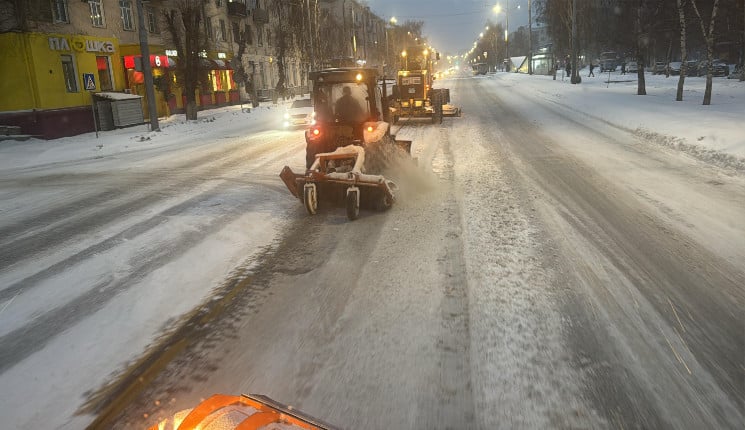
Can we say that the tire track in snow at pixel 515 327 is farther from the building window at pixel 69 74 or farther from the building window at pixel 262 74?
the building window at pixel 262 74

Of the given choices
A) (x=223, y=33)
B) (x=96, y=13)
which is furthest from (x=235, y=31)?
(x=96, y=13)

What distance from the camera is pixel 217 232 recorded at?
289 inches

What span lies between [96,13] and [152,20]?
6.85 m

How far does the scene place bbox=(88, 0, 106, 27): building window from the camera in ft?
87.0

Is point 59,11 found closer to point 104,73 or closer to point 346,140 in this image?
point 104,73

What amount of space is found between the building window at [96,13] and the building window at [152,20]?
5729mm

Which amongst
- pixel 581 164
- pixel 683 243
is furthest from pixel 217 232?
pixel 581 164

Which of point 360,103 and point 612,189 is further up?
point 360,103

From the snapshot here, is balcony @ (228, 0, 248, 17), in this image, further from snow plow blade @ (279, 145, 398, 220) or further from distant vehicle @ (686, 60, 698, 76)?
snow plow blade @ (279, 145, 398, 220)

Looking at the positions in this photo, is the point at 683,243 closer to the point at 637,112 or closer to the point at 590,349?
the point at 590,349

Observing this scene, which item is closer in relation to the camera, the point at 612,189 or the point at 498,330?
the point at 498,330

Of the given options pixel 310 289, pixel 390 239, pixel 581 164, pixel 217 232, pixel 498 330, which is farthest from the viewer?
pixel 581 164

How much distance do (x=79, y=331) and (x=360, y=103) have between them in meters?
5.97

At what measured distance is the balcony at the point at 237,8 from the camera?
4394 cm
